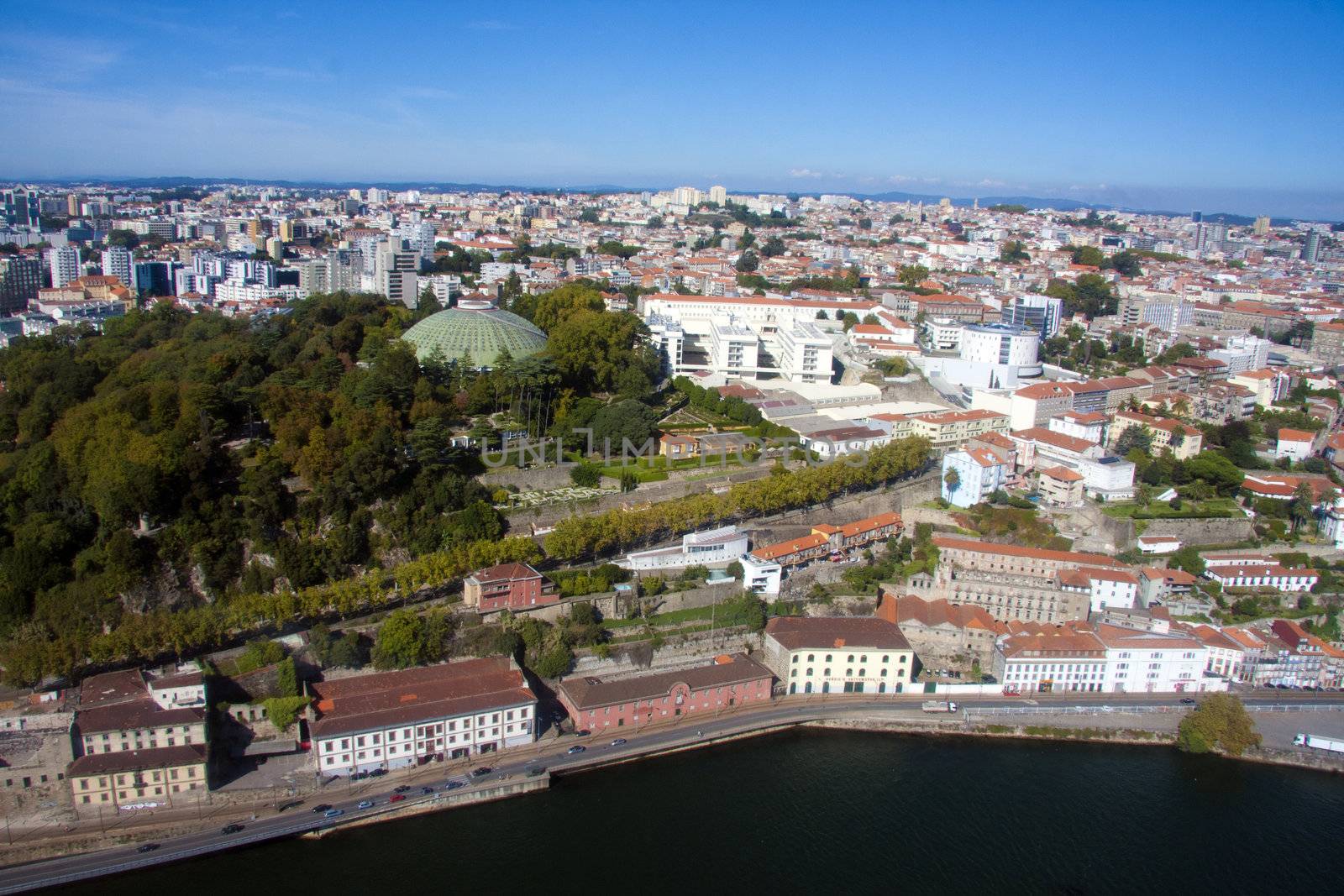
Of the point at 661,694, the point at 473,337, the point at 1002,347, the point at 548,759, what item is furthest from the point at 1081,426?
the point at 548,759

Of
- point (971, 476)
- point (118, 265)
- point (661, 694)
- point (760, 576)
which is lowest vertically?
point (661, 694)

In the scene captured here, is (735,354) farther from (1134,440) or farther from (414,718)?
(414,718)

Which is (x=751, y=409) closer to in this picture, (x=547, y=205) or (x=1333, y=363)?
(x=1333, y=363)

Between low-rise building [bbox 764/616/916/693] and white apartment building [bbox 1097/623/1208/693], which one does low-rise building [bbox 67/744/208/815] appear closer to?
low-rise building [bbox 764/616/916/693]

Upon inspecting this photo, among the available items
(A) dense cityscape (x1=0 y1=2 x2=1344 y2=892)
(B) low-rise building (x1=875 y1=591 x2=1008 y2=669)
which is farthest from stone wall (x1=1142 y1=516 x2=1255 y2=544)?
(B) low-rise building (x1=875 y1=591 x2=1008 y2=669)

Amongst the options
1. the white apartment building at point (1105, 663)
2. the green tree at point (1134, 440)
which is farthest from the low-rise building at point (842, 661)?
the green tree at point (1134, 440)

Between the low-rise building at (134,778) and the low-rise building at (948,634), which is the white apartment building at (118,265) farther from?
the low-rise building at (948,634)
